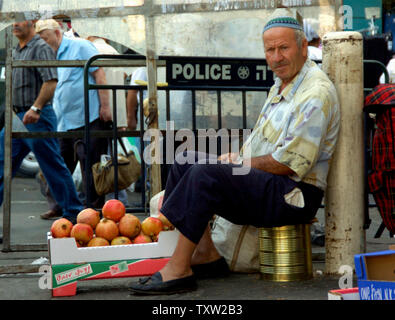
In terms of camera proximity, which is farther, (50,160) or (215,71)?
(50,160)

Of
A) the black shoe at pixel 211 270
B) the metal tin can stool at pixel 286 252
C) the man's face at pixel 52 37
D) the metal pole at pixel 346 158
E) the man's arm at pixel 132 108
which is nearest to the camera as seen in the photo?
the metal tin can stool at pixel 286 252

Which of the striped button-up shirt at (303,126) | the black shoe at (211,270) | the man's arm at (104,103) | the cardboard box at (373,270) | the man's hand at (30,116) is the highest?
the man's arm at (104,103)

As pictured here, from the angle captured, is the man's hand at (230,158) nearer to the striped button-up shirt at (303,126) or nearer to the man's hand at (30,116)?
the striped button-up shirt at (303,126)

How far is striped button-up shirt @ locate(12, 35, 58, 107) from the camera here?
6.83m

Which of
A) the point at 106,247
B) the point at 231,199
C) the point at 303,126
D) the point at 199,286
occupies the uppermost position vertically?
the point at 303,126

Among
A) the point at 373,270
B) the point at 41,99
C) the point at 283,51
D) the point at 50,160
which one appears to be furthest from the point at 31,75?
the point at 373,270

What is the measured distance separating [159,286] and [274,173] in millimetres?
889

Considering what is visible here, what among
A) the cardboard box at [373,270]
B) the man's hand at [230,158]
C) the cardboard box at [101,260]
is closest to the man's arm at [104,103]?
the man's hand at [230,158]

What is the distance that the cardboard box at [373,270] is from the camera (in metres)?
3.35

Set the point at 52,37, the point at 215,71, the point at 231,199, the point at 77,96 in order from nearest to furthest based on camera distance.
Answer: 1. the point at 231,199
2. the point at 215,71
3. the point at 52,37
4. the point at 77,96

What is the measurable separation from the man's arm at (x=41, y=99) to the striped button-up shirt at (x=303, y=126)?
2760 millimetres

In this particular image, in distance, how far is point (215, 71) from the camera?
5.54 meters

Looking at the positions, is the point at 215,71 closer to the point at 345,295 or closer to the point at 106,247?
the point at 106,247

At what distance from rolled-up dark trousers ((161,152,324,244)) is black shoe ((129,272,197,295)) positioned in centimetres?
24
